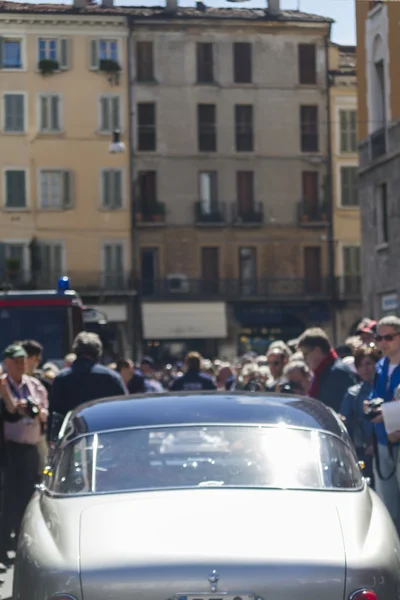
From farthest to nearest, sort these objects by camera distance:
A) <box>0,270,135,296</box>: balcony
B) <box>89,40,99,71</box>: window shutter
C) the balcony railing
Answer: <box>89,40,99,71</box>: window shutter
<box>0,270,135,296</box>: balcony
the balcony railing

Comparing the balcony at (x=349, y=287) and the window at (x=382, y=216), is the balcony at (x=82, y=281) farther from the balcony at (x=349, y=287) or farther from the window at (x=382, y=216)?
the window at (x=382, y=216)

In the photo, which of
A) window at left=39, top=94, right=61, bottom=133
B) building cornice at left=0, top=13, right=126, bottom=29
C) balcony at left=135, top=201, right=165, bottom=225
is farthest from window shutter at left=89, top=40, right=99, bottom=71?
balcony at left=135, top=201, right=165, bottom=225

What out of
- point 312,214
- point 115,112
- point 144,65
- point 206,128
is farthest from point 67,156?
point 312,214

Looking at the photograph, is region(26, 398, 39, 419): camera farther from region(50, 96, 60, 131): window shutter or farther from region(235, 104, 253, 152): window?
region(235, 104, 253, 152): window

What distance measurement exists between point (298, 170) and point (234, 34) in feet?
20.0

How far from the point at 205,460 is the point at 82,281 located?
47.8m

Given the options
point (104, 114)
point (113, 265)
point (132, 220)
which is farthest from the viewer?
point (132, 220)

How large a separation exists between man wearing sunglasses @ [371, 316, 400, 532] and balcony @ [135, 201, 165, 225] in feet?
149

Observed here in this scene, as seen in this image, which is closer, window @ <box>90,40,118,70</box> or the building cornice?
the building cornice

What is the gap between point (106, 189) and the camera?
5484cm

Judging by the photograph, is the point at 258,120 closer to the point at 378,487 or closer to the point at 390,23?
the point at 390,23

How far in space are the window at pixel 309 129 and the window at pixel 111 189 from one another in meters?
7.76

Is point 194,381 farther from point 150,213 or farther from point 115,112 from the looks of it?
point 115,112

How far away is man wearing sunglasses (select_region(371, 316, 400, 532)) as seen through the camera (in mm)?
9414
